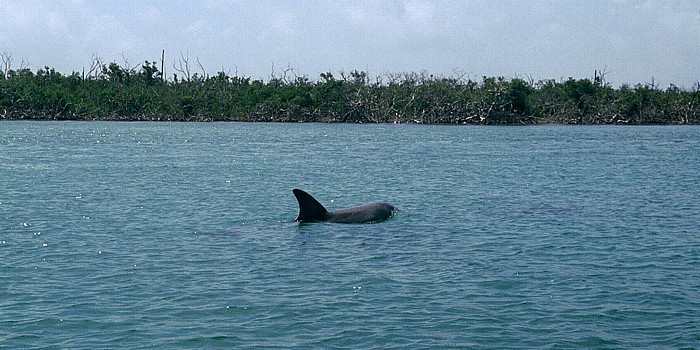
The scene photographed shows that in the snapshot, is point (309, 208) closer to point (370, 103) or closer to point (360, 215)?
point (360, 215)

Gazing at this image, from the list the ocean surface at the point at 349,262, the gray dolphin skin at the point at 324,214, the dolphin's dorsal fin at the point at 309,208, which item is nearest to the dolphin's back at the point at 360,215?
the gray dolphin skin at the point at 324,214

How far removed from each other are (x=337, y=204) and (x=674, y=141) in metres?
48.3

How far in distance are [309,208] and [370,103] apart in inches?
3355

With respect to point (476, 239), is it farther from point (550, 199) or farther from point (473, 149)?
point (473, 149)

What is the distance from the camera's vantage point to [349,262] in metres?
17.1

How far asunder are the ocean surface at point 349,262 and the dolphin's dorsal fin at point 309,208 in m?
0.41

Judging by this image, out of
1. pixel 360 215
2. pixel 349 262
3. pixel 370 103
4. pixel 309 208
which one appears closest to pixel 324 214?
pixel 309 208

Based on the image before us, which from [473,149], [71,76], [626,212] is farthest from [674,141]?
[71,76]

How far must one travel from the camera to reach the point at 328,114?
107 m

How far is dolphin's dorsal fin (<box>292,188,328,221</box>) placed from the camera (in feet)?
71.8

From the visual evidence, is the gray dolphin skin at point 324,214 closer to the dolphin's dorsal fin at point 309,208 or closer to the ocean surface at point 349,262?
the dolphin's dorsal fin at point 309,208

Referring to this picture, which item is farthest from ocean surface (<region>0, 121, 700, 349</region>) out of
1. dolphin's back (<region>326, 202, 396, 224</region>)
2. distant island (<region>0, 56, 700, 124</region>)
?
distant island (<region>0, 56, 700, 124</region>)

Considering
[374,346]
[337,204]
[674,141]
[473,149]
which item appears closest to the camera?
[374,346]

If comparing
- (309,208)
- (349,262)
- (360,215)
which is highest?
(309,208)
